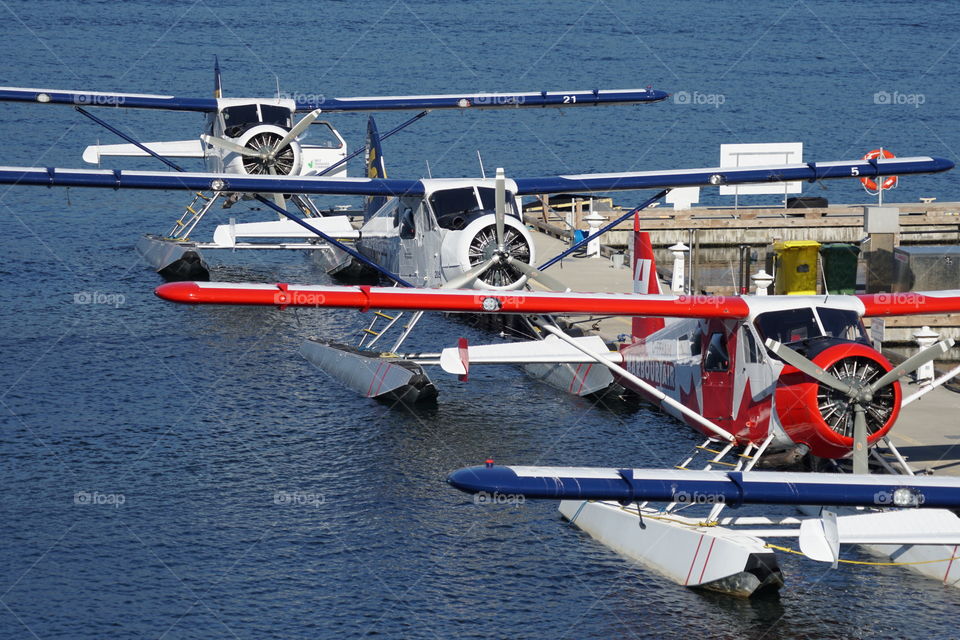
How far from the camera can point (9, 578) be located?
53.7 ft

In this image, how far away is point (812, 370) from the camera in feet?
47.9

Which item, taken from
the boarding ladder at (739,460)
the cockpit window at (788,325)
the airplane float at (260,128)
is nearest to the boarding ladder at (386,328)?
the airplane float at (260,128)

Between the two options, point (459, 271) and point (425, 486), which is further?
point (459, 271)

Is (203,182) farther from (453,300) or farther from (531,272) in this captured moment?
(453,300)

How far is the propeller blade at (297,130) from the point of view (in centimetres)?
3212

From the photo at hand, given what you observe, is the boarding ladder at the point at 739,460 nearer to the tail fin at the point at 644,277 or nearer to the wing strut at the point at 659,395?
the wing strut at the point at 659,395

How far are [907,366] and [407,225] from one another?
43.0ft

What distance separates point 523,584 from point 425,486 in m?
3.54

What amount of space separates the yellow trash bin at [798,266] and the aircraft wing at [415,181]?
2.19 metres

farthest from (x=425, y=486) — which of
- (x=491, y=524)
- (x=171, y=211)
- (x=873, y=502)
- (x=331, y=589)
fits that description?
(x=171, y=211)

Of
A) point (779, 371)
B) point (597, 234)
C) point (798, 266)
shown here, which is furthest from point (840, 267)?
point (779, 371)

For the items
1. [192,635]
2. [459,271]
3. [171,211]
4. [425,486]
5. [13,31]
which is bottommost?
[192,635]

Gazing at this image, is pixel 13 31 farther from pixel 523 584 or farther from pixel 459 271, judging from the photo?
pixel 523 584

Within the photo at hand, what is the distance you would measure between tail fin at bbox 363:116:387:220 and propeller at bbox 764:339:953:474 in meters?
16.8
